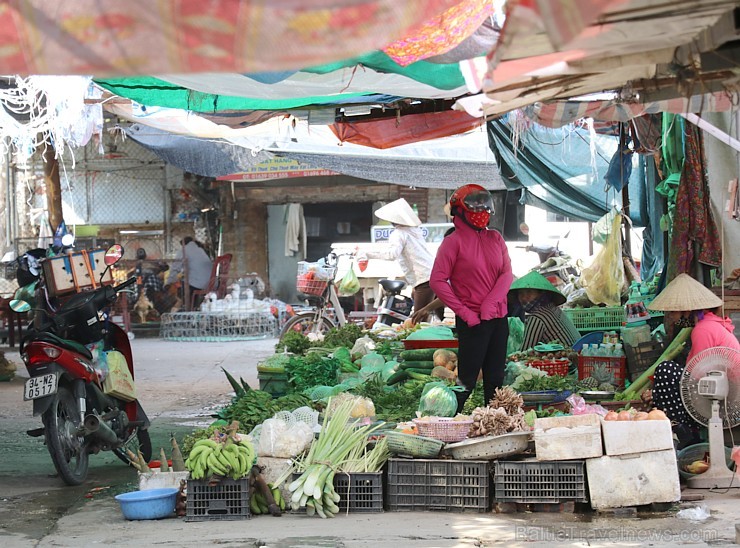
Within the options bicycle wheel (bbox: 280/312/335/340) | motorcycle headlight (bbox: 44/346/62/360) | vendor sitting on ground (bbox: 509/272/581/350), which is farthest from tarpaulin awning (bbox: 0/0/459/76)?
bicycle wheel (bbox: 280/312/335/340)

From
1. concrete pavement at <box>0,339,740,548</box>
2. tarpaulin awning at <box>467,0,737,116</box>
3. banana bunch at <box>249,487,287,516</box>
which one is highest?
tarpaulin awning at <box>467,0,737,116</box>

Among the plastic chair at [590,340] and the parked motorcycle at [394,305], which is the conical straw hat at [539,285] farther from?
the parked motorcycle at [394,305]

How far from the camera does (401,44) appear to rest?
221 inches

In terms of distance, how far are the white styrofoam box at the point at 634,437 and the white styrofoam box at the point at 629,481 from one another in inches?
1.9

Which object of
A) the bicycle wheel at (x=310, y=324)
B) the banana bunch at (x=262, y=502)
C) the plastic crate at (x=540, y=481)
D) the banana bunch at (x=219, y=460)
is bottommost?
the banana bunch at (x=262, y=502)

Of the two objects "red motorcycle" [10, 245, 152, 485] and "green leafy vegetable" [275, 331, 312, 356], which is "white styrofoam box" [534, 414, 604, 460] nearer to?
"red motorcycle" [10, 245, 152, 485]

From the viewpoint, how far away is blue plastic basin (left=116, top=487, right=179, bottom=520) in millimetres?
6207

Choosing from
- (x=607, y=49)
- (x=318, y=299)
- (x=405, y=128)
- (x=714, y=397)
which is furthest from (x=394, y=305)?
(x=607, y=49)

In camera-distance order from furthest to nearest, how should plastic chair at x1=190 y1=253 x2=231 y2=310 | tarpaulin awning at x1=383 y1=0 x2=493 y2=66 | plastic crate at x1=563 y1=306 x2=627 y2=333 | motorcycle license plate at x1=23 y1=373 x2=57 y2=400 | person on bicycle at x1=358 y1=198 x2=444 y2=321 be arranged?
plastic chair at x1=190 y1=253 x2=231 y2=310, person on bicycle at x1=358 y1=198 x2=444 y2=321, plastic crate at x1=563 y1=306 x2=627 y2=333, motorcycle license plate at x1=23 y1=373 x2=57 y2=400, tarpaulin awning at x1=383 y1=0 x2=493 y2=66

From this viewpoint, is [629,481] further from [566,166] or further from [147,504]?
[566,166]

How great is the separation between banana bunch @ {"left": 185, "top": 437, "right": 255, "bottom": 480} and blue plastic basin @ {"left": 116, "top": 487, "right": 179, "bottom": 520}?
0.32 meters

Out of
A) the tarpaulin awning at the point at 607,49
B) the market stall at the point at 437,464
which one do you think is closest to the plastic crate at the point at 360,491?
the market stall at the point at 437,464

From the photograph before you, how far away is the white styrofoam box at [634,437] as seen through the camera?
6.12 meters

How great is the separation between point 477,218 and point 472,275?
0.45 meters
